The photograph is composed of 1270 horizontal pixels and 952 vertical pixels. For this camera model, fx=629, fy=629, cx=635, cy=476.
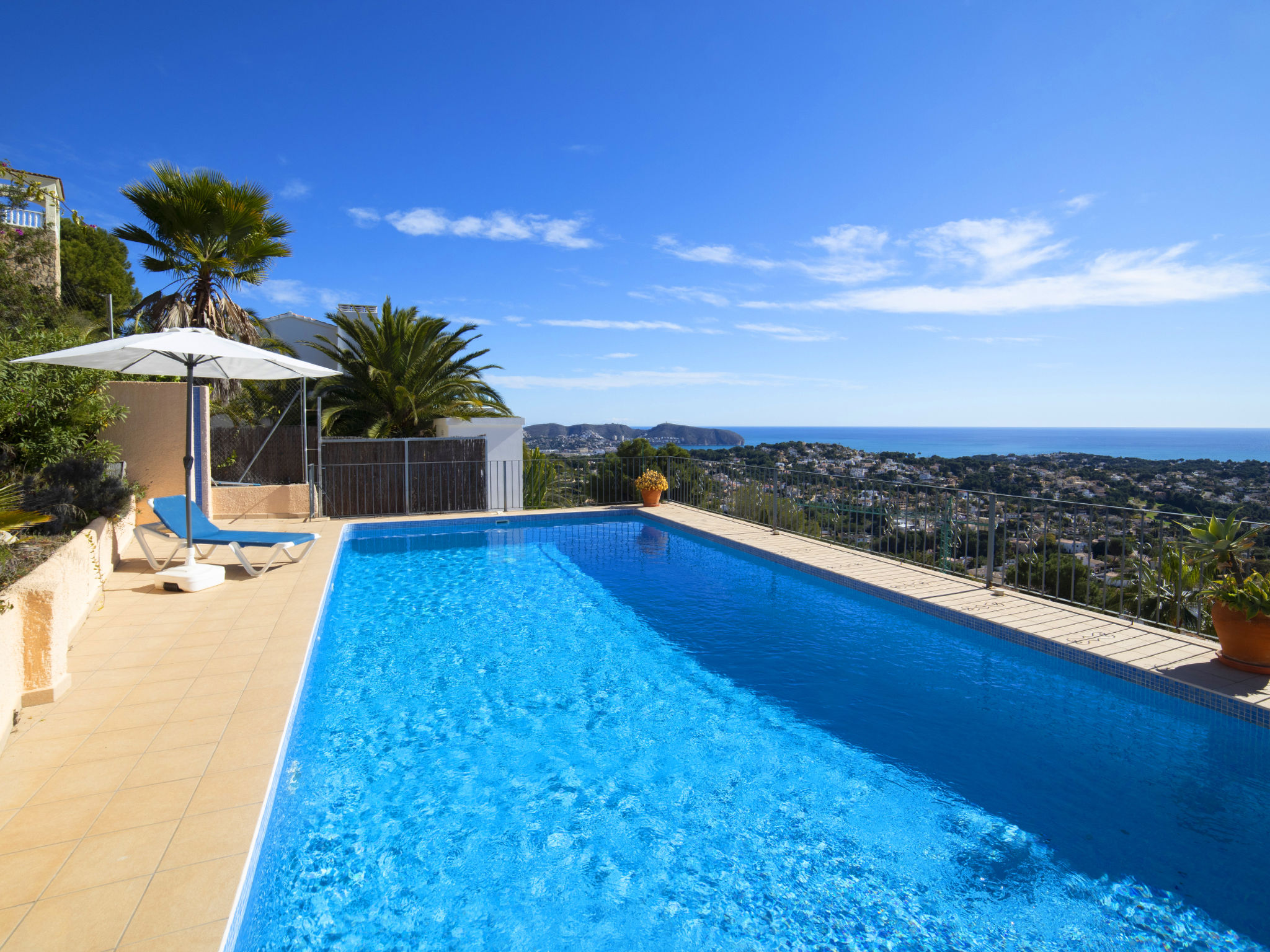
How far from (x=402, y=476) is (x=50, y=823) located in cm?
989

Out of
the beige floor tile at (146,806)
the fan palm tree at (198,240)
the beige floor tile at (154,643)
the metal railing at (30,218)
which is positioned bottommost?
the beige floor tile at (146,806)

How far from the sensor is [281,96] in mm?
10703

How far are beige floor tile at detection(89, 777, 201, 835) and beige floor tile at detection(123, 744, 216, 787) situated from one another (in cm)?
4

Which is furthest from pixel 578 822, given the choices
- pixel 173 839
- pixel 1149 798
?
pixel 1149 798

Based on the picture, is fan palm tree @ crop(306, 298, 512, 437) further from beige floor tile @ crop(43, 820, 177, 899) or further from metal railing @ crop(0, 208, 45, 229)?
metal railing @ crop(0, 208, 45, 229)

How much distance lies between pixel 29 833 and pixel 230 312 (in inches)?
407

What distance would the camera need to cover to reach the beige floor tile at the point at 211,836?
211cm

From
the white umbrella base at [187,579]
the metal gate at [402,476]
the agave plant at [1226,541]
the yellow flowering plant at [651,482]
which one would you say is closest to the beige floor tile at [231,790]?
the white umbrella base at [187,579]

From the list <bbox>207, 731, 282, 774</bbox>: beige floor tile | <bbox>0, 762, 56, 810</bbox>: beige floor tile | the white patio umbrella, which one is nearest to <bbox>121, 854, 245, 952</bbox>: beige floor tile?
<bbox>207, 731, 282, 774</bbox>: beige floor tile

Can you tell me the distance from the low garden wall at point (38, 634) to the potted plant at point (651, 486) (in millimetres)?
8468

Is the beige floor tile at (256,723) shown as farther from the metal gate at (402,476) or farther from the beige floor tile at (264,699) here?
the metal gate at (402,476)

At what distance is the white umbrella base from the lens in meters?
5.54

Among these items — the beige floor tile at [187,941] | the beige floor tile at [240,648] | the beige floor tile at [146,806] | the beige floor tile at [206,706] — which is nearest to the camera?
the beige floor tile at [187,941]

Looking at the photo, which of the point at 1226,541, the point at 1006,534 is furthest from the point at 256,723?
the point at 1006,534
